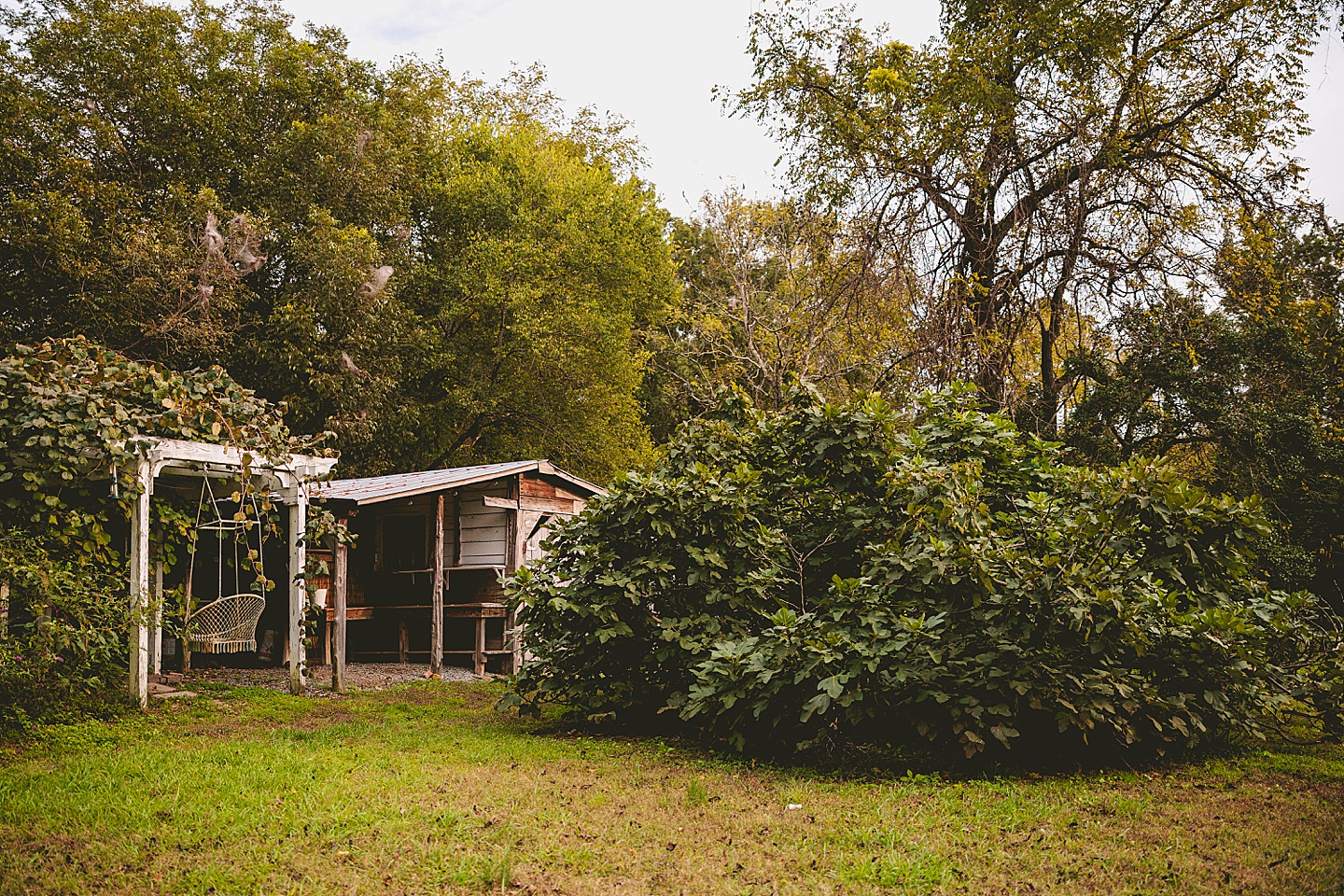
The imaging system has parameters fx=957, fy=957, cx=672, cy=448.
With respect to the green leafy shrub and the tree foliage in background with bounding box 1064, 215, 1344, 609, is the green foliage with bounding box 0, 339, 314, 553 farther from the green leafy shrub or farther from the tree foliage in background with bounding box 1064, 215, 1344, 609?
the tree foliage in background with bounding box 1064, 215, 1344, 609

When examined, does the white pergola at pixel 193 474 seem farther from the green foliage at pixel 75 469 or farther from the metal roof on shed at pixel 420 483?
the metal roof on shed at pixel 420 483

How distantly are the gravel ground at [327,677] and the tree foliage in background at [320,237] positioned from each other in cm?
642

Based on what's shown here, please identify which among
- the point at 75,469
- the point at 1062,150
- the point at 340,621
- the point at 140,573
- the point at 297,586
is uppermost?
the point at 1062,150

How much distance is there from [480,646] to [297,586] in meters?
5.16

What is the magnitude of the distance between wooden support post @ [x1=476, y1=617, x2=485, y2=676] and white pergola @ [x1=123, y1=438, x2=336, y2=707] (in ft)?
15.0

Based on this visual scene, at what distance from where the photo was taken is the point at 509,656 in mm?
16156

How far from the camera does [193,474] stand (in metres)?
9.71

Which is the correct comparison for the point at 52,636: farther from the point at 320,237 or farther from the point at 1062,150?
the point at 320,237

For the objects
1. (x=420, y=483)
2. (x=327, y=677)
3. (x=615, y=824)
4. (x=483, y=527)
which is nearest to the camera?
(x=615, y=824)

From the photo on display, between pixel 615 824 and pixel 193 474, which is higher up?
pixel 193 474

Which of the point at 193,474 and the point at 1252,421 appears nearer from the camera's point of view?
the point at 193,474

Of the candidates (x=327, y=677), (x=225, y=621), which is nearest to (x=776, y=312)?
(x=327, y=677)

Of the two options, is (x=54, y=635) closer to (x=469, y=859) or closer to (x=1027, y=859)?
(x=469, y=859)

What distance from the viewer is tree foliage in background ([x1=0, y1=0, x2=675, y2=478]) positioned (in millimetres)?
17219
